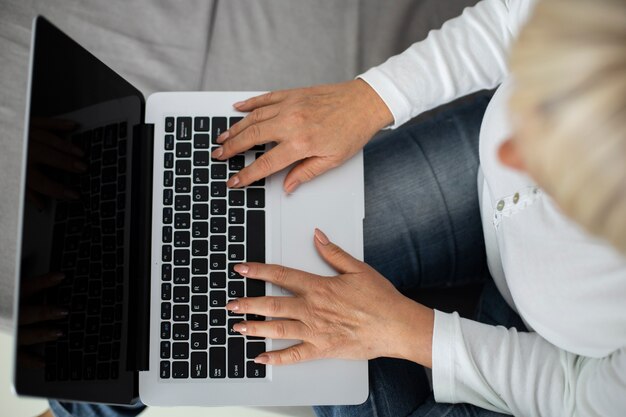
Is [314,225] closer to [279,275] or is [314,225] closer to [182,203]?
[279,275]

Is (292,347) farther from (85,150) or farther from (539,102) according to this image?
(539,102)

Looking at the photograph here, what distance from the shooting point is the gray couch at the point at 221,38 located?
3.84ft

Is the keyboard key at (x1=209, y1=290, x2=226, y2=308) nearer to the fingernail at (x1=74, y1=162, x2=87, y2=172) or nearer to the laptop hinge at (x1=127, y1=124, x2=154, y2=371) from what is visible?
the laptop hinge at (x1=127, y1=124, x2=154, y2=371)

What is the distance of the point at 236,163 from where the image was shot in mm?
910

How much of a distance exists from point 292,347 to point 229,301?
0.12 meters

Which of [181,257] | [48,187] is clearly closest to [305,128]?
[181,257]

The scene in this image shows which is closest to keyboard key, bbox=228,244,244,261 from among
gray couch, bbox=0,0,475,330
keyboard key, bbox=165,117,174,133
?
keyboard key, bbox=165,117,174,133

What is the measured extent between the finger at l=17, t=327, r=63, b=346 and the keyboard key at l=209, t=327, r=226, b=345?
8.6 inches

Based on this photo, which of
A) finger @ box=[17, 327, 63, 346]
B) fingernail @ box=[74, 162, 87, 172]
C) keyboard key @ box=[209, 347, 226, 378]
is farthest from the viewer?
keyboard key @ box=[209, 347, 226, 378]

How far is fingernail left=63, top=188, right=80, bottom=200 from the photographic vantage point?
2.38ft

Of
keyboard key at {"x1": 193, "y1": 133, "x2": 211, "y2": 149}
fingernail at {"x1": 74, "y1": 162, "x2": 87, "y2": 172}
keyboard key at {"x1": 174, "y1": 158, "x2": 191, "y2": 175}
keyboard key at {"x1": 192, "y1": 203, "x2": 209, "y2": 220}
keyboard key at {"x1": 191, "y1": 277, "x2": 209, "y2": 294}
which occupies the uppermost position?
keyboard key at {"x1": 193, "y1": 133, "x2": 211, "y2": 149}

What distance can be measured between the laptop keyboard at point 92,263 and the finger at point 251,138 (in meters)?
0.15

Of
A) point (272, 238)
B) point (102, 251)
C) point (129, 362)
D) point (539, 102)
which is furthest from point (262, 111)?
point (539, 102)

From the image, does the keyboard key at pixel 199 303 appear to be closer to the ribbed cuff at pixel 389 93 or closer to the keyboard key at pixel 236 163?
the keyboard key at pixel 236 163
